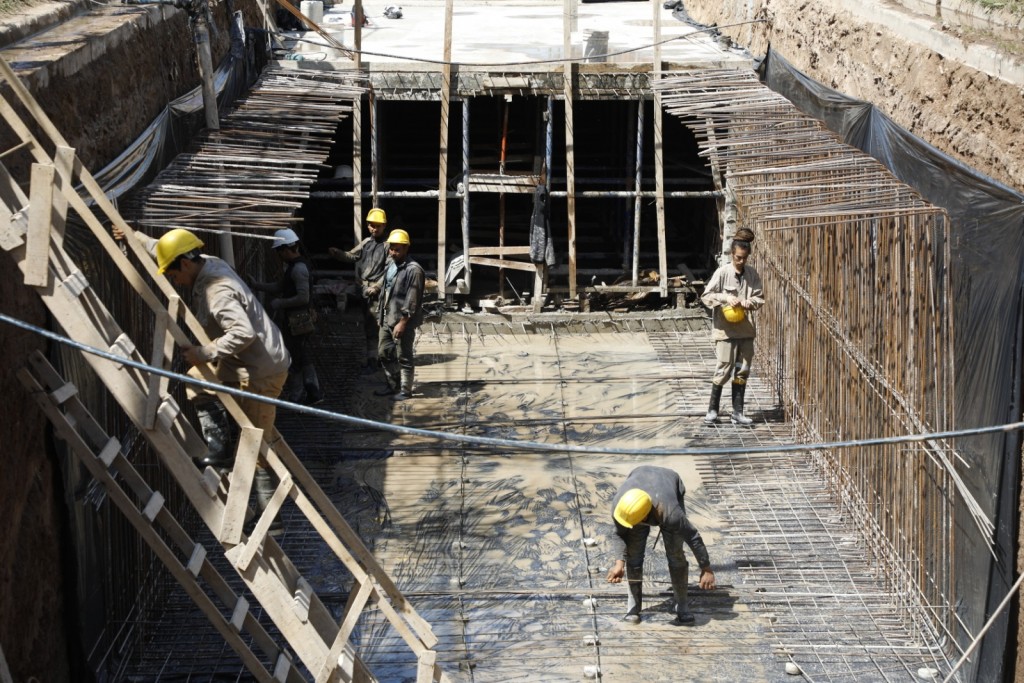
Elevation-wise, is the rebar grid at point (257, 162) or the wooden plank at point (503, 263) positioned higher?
the rebar grid at point (257, 162)

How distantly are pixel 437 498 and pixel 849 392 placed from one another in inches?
118

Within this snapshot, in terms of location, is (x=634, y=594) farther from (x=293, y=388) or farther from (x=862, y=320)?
(x=293, y=388)

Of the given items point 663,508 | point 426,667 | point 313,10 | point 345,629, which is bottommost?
point 426,667

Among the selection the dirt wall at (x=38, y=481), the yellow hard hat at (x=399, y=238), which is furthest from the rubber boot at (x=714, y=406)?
the dirt wall at (x=38, y=481)

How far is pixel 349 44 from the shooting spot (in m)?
14.6

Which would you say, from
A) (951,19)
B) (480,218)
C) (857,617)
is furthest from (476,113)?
(857,617)

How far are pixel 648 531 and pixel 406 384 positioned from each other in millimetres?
4131

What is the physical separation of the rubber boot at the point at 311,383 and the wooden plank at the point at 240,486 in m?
5.12

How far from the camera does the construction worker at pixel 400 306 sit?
1057 cm

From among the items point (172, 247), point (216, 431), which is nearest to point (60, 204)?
point (172, 247)

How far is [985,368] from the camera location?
6.57 metres

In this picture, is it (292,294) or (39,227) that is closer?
(39,227)

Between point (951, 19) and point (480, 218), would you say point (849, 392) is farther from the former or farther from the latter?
point (480, 218)

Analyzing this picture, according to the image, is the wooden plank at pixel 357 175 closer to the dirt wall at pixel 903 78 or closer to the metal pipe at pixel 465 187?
the metal pipe at pixel 465 187
